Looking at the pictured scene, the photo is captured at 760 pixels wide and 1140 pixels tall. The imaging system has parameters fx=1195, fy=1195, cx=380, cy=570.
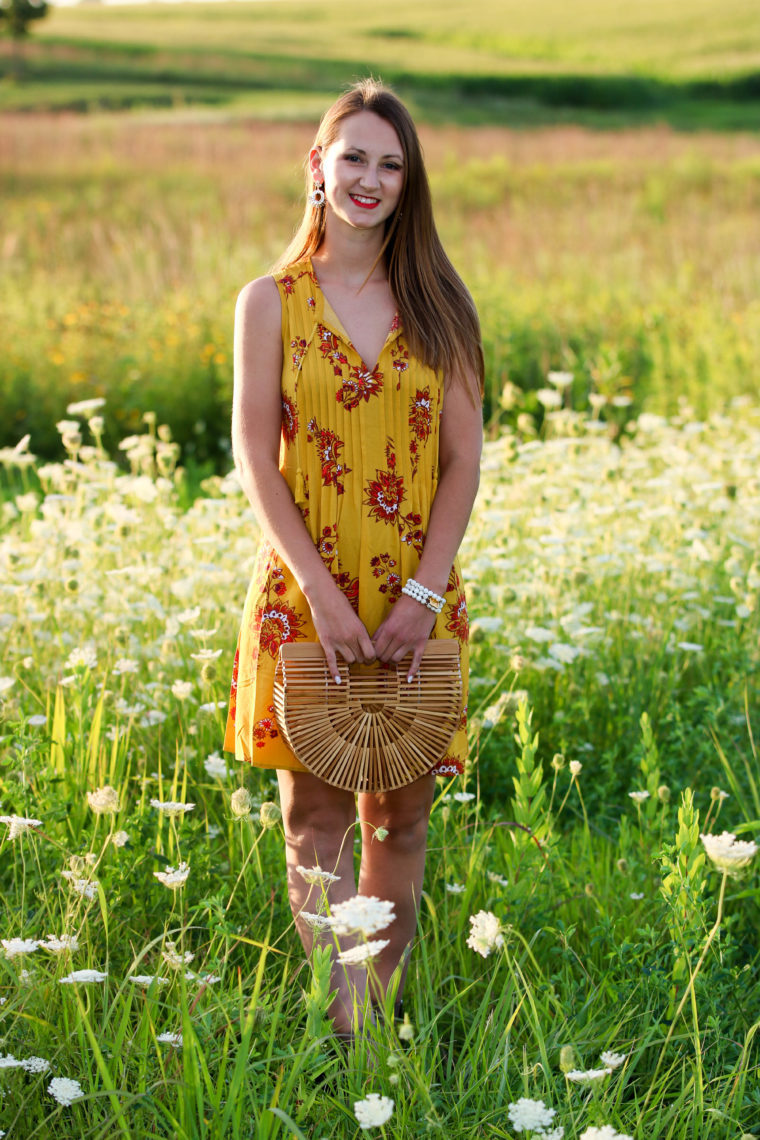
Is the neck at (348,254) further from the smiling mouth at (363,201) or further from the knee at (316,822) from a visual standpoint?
the knee at (316,822)

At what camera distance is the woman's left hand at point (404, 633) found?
2197 millimetres

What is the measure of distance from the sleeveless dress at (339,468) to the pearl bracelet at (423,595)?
0.06 metres

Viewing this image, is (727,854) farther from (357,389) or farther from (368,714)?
(357,389)

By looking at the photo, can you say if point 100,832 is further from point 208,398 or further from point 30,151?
point 30,151

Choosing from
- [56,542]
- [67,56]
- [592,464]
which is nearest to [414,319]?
[56,542]

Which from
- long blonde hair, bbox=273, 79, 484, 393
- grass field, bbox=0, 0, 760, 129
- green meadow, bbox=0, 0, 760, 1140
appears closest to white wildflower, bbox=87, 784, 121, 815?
green meadow, bbox=0, 0, 760, 1140

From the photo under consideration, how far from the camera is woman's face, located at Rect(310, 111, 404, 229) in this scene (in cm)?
223

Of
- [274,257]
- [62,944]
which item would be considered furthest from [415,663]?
[274,257]

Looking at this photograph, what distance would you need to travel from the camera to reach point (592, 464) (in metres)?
4.84

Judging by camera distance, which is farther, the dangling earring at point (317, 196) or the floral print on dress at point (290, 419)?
the dangling earring at point (317, 196)

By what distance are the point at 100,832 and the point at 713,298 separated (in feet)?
23.0

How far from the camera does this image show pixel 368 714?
2.19 m

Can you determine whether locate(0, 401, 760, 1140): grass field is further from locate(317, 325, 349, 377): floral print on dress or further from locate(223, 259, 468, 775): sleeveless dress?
locate(317, 325, 349, 377): floral print on dress

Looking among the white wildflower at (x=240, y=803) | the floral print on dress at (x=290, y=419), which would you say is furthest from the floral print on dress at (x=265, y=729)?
the floral print on dress at (x=290, y=419)
